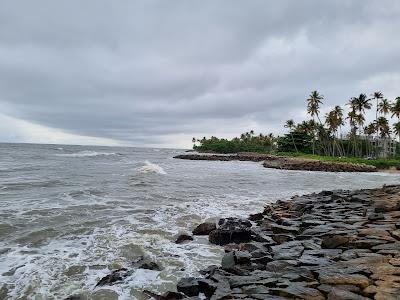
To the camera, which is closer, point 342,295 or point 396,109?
point 342,295

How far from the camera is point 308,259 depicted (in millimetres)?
6598

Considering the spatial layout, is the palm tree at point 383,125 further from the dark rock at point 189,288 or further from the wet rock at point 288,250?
the dark rock at point 189,288

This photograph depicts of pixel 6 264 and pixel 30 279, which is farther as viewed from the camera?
pixel 6 264

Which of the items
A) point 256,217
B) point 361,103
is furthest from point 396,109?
point 256,217

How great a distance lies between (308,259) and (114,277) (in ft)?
12.3

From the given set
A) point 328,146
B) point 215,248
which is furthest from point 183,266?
point 328,146

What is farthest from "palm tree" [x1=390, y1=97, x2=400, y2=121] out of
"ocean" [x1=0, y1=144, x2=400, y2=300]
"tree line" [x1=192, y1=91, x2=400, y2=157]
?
"ocean" [x1=0, y1=144, x2=400, y2=300]

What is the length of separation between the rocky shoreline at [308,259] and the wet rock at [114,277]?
48.6 inches

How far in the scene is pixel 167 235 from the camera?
392 inches

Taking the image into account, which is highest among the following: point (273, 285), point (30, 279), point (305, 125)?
point (305, 125)

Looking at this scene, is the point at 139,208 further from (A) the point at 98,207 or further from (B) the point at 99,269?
(B) the point at 99,269

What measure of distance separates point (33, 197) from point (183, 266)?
35.9 feet

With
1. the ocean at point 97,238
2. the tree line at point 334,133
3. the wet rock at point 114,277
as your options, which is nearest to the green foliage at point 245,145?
the tree line at point 334,133

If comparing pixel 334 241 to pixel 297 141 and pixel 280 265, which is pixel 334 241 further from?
pixel 297 141
